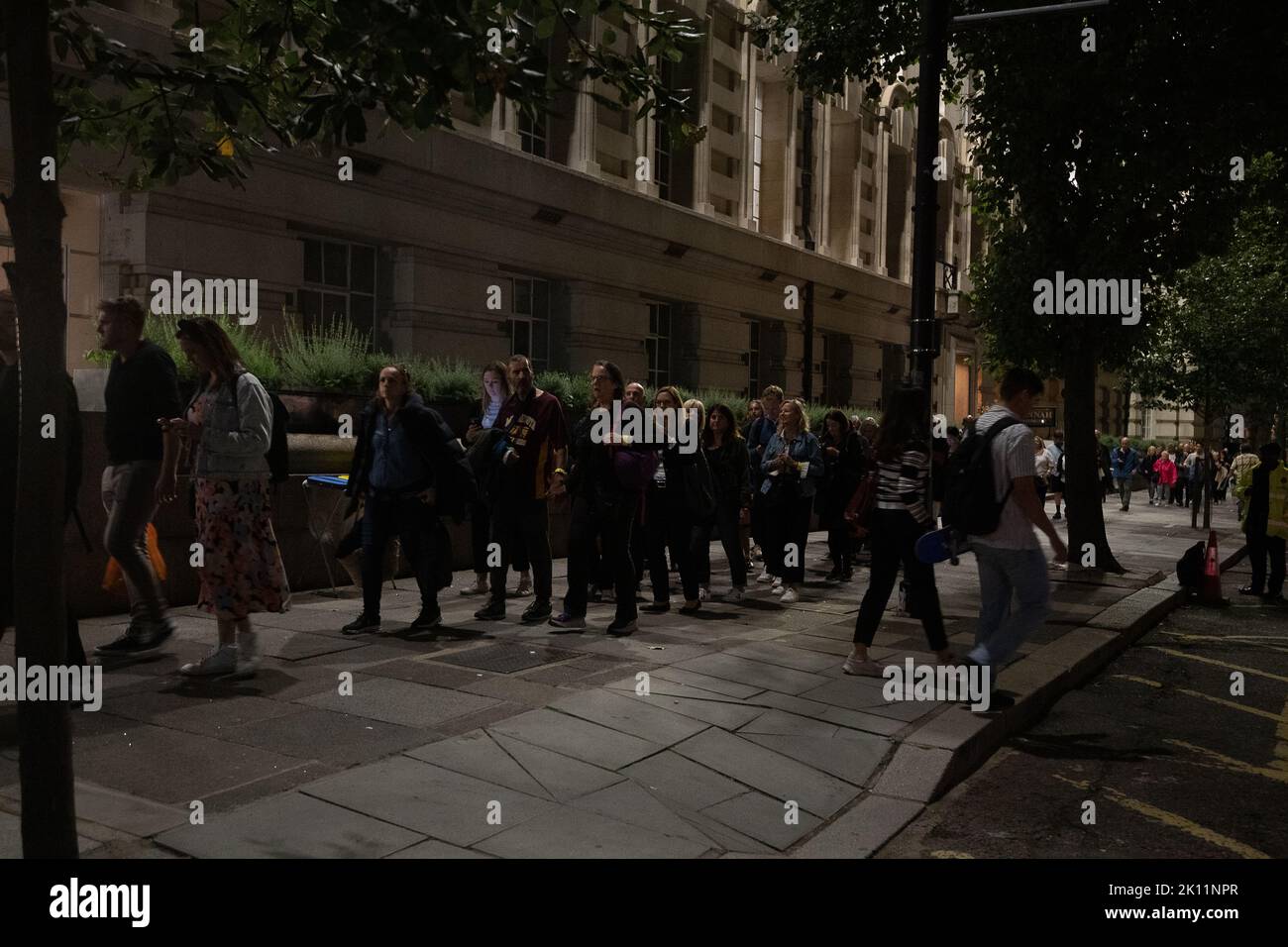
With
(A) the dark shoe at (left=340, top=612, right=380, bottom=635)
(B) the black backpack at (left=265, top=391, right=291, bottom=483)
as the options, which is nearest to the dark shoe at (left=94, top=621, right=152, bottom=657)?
(B) the black backpack at (left=265, top=391, right=291, bottom=483)

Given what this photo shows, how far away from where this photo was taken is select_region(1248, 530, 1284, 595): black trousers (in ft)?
44.5

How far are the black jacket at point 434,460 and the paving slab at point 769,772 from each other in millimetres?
2992

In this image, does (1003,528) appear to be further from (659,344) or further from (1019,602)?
(659,344)

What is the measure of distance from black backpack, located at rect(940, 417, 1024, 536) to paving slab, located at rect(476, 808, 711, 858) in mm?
3126

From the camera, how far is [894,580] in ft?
24.3

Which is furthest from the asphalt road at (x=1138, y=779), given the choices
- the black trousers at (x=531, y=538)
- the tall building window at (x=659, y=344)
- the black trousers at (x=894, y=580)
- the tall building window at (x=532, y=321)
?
the tall building window at (x=659, y=344)

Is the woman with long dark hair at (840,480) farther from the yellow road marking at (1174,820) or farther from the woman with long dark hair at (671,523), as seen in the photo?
the yellow road marking at (1174,820)

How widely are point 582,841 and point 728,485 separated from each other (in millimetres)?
6968

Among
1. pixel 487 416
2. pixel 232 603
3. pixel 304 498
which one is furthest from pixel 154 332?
pixel 232 603

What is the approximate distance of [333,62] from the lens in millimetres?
5480

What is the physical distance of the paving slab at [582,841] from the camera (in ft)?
13.7

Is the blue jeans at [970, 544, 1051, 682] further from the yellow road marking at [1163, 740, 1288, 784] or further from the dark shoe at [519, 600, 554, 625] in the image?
the dark shoe at [519, 600, 554, 625]

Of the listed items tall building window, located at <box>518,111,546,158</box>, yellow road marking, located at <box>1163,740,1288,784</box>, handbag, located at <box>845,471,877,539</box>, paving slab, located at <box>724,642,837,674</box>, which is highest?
tall building window, located at <box>518,111,546,158</box>

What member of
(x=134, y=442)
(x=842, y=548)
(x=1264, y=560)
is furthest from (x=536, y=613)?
(x=1264, y=560)
